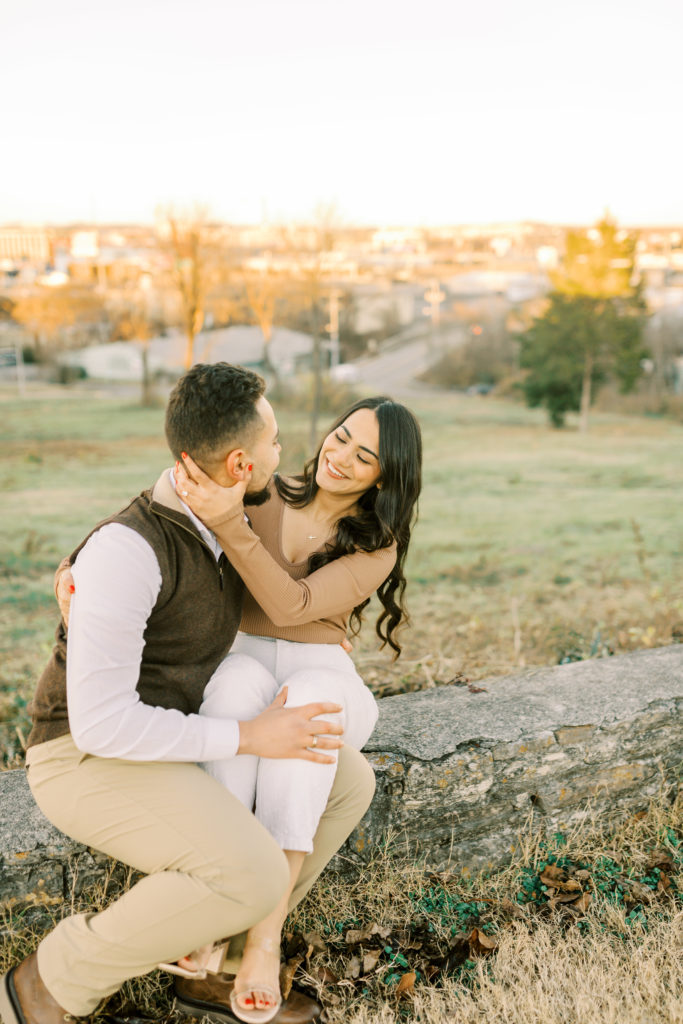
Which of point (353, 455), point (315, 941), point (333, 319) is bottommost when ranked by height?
point (333, 319)

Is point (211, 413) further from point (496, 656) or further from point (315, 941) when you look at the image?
point (496, 656)

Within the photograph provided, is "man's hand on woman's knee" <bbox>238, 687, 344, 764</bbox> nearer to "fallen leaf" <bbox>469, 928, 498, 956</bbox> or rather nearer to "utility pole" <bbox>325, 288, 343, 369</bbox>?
"fallen leaf" <bbox>469, 928, 498, 956</bbox>

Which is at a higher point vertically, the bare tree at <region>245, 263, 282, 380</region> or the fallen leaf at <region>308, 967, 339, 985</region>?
the bare tree at <region>245, 263, 282, 380</region>

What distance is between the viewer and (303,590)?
2.36m

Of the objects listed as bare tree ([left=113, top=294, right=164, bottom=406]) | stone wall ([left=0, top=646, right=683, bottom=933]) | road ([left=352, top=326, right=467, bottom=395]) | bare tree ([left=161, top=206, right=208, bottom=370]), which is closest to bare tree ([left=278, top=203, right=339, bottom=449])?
bare tree ([left=161, top=206, right=208, bottom=370])

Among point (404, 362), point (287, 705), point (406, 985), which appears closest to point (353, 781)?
point (287, 705)

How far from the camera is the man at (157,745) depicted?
72.0 inches

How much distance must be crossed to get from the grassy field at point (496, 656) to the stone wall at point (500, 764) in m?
0.10

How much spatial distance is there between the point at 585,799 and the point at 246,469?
1.61m

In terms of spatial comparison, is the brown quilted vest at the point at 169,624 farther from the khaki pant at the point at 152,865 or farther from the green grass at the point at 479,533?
the green grass at the point at 479,533

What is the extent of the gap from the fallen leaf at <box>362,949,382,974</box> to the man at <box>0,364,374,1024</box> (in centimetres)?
20

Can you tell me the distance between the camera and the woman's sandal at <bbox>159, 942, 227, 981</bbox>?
6.47 feet

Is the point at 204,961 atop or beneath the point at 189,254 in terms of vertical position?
beneath

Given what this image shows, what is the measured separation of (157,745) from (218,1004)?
2.24ft
